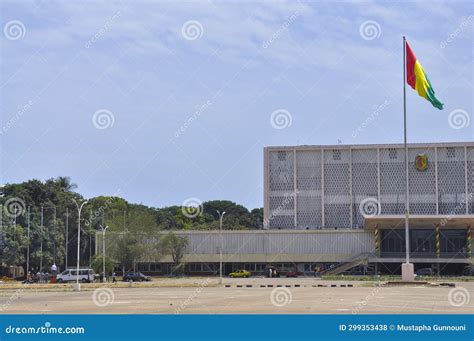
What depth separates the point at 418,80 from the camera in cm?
4531

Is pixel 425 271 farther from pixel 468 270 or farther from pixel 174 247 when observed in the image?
pixel 174 247

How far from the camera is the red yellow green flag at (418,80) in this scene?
Result: 1764 inches

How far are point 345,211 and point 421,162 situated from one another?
10768 millimetres

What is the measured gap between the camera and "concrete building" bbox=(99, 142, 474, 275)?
83625mm

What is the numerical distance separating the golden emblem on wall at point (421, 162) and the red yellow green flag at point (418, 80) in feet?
148

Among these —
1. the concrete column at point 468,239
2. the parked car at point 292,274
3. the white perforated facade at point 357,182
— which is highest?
the white perforated facade at point 357,182

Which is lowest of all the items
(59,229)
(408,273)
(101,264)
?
(101,264)

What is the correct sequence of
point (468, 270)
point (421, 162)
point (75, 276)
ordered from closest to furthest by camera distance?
point (75, 276) < point (468, 270) < point (421, 162)

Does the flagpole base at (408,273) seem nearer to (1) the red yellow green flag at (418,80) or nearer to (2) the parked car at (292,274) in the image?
(1) the red yellow green flag at (418,80)

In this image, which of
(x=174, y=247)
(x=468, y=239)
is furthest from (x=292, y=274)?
(x=468, y=239)

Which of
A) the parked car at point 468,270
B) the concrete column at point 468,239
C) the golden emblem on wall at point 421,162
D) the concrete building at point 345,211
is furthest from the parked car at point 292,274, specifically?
the golden emblem on wall at point 421,162

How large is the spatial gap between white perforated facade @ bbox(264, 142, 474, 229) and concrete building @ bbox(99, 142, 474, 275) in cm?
12
